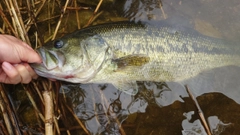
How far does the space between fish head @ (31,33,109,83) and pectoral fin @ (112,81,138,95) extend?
352 mm

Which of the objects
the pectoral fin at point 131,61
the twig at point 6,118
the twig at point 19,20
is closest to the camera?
the pectoral fin at point 131,61

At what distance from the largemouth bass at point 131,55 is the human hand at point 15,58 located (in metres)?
0.10

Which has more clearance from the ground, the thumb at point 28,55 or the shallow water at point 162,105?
the thumb at point 28,55

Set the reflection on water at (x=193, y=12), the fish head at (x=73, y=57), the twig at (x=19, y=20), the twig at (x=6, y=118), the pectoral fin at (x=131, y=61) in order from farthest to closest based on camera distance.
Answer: the reflection on water at (x=193, y=12) → the twig at (x=19, y=20) → the twig at (x=6, y=118) → the pectoral fin at (x=131, y=61) → the fish head at (x=73, y=57)

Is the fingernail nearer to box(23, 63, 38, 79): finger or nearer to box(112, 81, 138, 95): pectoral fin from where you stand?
box(23, 63, 38, 79): finger

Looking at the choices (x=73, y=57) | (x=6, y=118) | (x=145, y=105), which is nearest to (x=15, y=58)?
(x=73, y=57)

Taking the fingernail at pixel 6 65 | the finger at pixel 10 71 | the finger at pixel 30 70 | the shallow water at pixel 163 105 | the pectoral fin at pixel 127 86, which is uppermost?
the fingernail at pixel 6 65

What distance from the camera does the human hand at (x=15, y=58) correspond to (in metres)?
2.62

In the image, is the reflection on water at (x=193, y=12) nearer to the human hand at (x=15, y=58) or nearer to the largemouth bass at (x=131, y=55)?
the largemouth bass at (x=131, y=55)

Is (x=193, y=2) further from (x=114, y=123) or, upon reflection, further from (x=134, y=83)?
(x=114, y=123)

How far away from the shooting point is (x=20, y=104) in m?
3.34

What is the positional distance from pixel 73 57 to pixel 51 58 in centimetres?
23

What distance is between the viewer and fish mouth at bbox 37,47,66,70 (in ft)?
8.74

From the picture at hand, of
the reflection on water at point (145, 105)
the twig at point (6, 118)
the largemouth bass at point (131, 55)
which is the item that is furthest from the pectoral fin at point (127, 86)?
the twig at point (6, 118)
